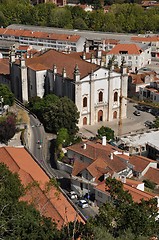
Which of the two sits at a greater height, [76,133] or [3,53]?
[3,53]

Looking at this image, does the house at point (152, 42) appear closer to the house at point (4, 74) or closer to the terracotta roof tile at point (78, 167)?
the house at point (4, 74)

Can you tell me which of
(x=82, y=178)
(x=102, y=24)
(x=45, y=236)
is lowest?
(x=82, y=178)

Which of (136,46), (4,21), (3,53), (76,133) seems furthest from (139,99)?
(4,21)

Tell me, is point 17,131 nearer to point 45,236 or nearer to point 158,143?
point 158,143

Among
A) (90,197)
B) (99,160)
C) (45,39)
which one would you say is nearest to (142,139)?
(99,160)

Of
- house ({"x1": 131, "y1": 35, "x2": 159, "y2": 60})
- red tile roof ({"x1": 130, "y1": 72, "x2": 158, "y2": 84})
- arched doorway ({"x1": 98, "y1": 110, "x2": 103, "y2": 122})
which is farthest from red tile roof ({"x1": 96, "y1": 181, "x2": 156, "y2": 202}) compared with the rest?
house ({"x1": 131, "y1": 35, "x2": 159, "y2": 60})

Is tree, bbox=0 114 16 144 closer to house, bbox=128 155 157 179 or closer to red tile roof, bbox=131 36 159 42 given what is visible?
house, bbox=128 155 157 179

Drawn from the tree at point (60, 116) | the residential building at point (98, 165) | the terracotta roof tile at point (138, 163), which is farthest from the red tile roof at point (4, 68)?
the terracotta roof tile at point (138, 163)

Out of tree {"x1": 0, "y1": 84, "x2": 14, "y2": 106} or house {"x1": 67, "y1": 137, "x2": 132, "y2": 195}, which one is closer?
house {"x1": 67, "y1": 137, "x2": 132, "y2": 195}
